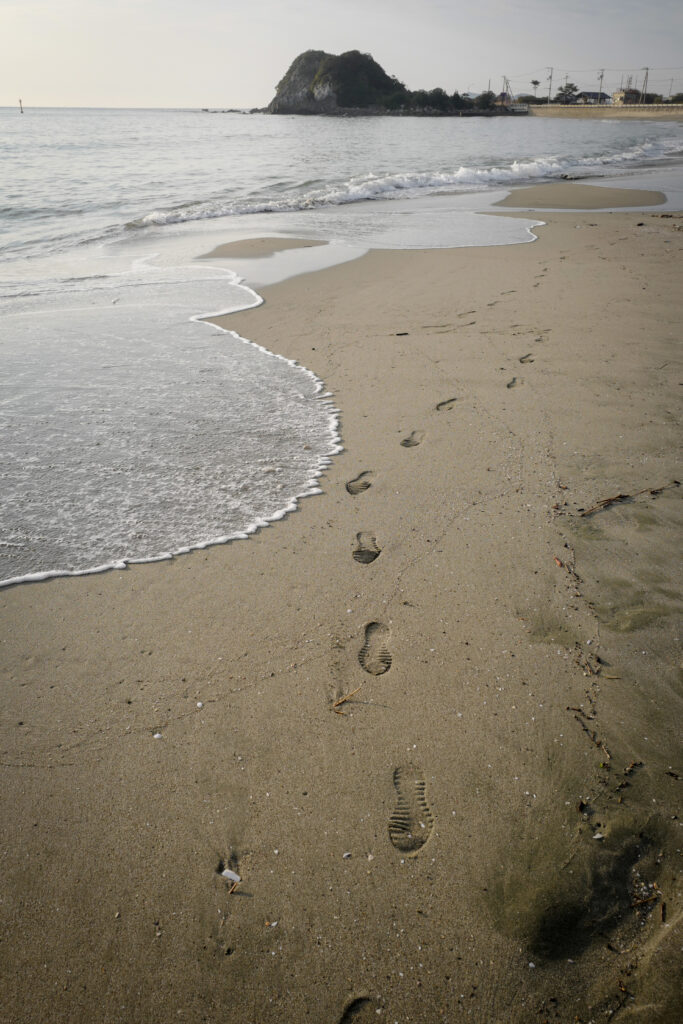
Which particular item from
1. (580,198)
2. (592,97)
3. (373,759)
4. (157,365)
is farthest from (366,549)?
(592,97)

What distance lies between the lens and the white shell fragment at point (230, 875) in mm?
1454

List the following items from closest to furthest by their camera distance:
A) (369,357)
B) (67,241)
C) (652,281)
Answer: (369,357) < (652,281) < (67,241)

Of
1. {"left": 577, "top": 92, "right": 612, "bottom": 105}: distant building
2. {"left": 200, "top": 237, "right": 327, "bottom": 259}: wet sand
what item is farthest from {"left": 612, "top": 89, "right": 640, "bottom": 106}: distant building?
{"left": 200, "top": 237, "right": 327, "bottom": 259}: wet sand

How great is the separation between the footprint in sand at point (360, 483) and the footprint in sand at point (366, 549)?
0.39 m

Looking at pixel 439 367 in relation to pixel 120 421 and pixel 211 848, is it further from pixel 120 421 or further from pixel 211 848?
pixel 211 848

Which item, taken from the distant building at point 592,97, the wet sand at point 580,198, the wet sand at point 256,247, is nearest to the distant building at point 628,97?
the distant building at point 592,97

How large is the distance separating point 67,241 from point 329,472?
10160 mm

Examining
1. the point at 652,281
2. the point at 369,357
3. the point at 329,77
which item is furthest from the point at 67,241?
the point at 329,77

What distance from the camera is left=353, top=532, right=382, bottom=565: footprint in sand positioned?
8.09 ft

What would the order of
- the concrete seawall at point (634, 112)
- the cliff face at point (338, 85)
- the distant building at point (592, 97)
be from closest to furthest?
the concrete seawall at point (634, 112) → the cliff face at point (338, 85) → the distant building at point (592, 97)

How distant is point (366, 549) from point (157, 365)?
2.88 meters

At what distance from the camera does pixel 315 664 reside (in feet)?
6.56

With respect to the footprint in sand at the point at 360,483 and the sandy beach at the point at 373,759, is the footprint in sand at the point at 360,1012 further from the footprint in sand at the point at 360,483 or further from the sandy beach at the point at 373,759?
the footprint in sand at the point at 360,483

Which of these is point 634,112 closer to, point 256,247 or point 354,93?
point 354,93
